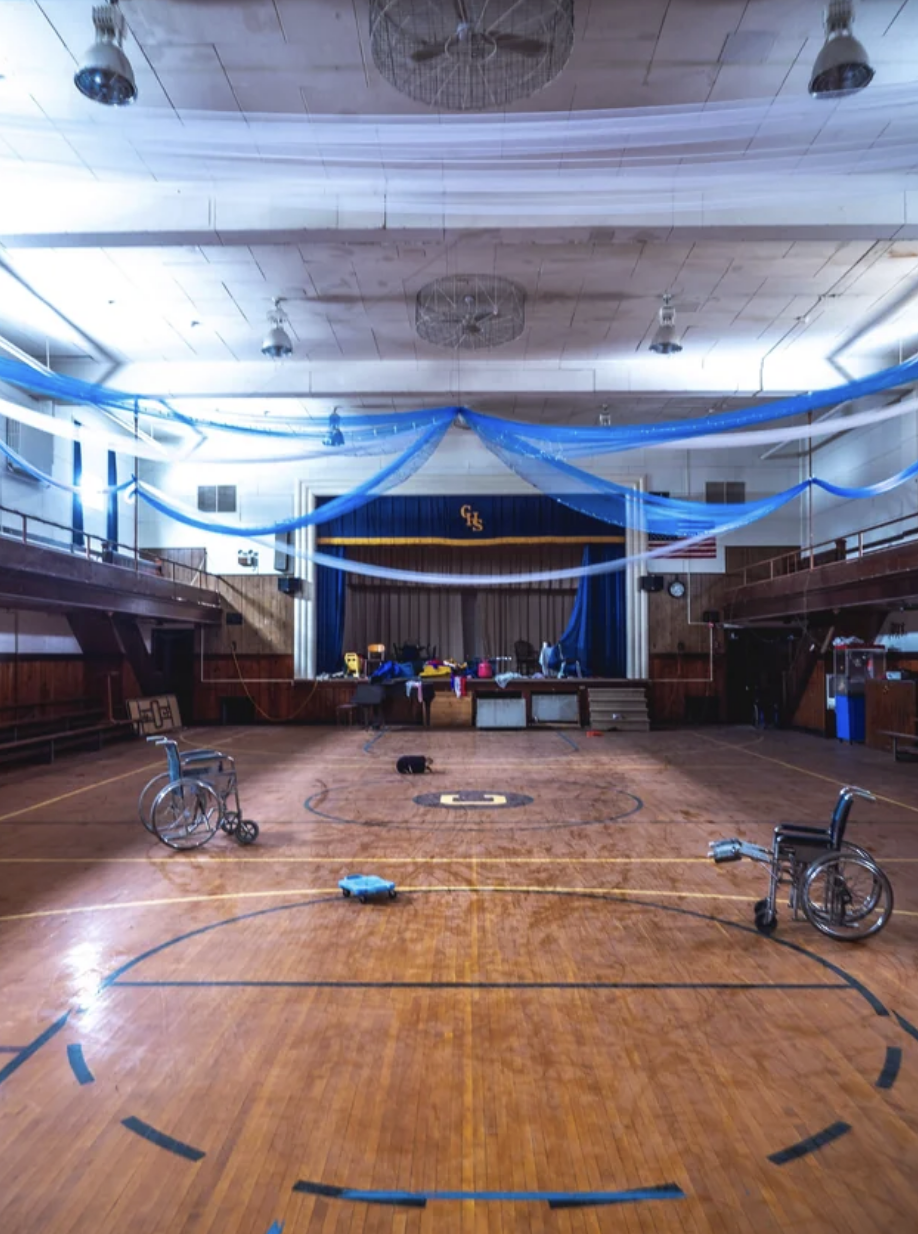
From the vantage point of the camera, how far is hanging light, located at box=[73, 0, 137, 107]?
13.7ft

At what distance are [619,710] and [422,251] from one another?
29.0 ft

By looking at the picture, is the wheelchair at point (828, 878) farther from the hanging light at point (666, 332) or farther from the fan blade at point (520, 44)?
the hanging light at point (666, 332)

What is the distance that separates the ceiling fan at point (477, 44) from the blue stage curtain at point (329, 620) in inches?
497

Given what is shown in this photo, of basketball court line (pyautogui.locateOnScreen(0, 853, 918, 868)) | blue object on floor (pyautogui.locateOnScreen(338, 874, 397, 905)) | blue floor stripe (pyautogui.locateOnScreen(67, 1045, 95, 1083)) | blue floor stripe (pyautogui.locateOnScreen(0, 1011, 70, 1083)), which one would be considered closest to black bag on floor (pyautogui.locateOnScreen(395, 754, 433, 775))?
basketball court line (pyautogui.locateOnScreen(0, 853, 918, 868))

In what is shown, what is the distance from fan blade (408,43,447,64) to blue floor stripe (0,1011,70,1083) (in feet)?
14.7

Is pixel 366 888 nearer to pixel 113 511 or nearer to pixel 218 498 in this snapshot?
pixel 113 511

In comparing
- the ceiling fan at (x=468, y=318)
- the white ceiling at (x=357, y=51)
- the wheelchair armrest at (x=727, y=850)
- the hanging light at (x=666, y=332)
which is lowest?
the wheelchair armrest at (x=727, y=850)

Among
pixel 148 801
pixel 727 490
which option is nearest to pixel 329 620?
pixel 727 490

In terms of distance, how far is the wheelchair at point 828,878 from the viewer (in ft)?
12.7

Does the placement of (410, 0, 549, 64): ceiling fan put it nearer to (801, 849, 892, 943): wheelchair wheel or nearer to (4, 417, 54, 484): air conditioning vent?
(801, 849, 892, 943): wheelchair wheel

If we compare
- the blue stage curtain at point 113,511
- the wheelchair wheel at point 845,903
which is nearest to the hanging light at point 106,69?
the wheelchair wheel at point 845,903

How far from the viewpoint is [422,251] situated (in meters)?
8.16

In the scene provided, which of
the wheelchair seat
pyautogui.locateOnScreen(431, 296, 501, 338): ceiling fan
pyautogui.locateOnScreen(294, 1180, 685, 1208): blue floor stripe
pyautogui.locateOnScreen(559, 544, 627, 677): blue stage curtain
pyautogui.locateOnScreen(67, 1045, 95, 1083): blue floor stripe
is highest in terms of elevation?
Answer: pyautogui.locateOnScreen(431, 296, 501, 338): ceiling fan

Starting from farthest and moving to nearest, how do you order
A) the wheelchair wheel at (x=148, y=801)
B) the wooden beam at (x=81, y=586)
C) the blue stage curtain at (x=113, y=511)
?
the blue stage curtain at (x=113, y=511), the wooden beam at (x=81, y=586), the wheelchair wheel at (x=148, y=801)
